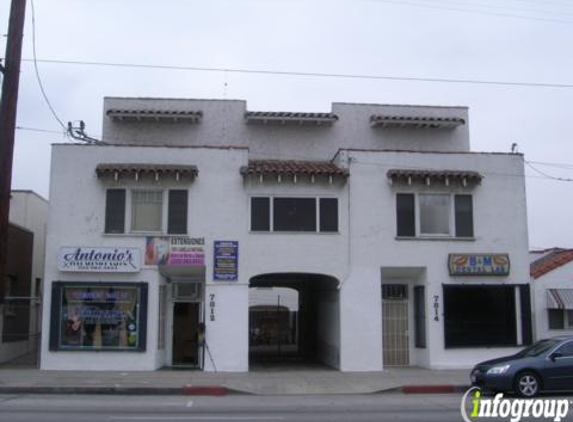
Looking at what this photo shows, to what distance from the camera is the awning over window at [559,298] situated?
27.1 meters

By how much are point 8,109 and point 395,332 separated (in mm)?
13730

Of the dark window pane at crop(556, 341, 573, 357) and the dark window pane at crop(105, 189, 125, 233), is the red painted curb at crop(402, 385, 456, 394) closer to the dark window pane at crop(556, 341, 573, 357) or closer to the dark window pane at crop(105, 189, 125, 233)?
the dark window pane at crop(556, 341, 573, 357)

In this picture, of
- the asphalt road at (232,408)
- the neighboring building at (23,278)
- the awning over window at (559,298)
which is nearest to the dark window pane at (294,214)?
the asphalt road at (232,408)

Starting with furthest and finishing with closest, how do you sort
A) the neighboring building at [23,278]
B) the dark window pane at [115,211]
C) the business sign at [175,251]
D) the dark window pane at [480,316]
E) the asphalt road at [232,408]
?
1. the neighboring building at [23,278]
2. the dark window pane at [480,316]
3. the dark window pane at [115,211]
4. the business sign at [175,251]
5. the asphalt road at [232,408]

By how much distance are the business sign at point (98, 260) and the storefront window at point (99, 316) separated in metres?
0.51

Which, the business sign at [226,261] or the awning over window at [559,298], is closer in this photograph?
the business sign at [226,261]

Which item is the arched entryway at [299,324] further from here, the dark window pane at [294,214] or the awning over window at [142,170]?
the awning over window at [142,170]

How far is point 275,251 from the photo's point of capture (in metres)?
23.3

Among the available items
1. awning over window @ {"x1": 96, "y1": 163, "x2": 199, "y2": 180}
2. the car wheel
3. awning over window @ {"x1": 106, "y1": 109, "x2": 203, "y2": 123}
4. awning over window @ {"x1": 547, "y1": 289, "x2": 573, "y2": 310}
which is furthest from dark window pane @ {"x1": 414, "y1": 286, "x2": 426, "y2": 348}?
awning over window @ {"x1": 106, "y1": 109, "x2": 203, "y2": 123}

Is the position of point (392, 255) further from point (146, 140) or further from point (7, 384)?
point (7, 384)

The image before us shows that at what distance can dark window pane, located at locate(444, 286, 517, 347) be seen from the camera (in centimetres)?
2359

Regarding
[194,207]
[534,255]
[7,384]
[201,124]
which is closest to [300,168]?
[194,207]

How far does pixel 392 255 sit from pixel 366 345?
9.75 feet

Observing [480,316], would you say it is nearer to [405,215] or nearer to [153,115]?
[405,215]
